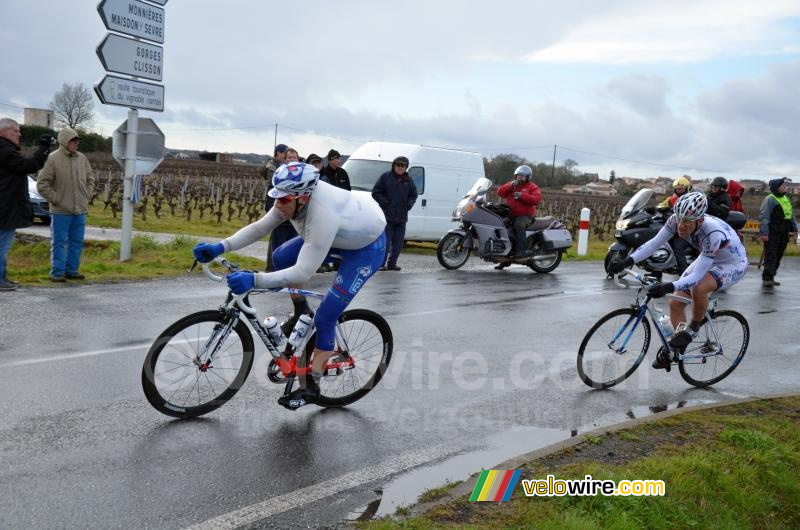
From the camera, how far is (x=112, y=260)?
14.5 metres

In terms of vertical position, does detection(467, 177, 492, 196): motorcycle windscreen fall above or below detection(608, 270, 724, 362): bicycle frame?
above

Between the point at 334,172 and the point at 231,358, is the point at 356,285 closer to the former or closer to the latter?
the point at 231,358

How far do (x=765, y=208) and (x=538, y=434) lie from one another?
13110 millimetres

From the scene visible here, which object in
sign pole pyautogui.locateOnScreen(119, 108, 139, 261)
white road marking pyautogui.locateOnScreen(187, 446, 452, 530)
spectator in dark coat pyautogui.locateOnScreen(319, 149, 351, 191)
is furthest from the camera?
spectator in dark coat pyautogui.locateOnScreen(319, 149, 351, 191)

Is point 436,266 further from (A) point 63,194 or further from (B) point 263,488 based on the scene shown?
(B) point 263,488

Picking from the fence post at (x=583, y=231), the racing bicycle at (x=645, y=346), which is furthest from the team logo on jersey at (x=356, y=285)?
the fence post at (x=583, y=231)

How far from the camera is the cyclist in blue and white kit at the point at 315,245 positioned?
566 cm

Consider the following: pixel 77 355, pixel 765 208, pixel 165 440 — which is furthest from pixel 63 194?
pixel 765 208

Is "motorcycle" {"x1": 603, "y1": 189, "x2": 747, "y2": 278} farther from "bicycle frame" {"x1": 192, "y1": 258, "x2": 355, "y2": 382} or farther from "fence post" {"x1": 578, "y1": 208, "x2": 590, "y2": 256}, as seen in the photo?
"bicycle frame" {"x1": 192, "y1": 258, "x2": 355, "y2": 382}

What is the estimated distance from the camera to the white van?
19.7 meters

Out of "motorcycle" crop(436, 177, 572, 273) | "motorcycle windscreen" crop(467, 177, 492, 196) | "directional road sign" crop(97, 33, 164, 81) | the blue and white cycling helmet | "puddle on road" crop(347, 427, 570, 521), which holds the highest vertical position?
"directional road sign" crop(97, 33, 164, 81)

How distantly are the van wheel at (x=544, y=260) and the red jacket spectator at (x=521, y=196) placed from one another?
0.85 meters

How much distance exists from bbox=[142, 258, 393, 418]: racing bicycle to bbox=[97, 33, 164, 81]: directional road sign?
8.73 m

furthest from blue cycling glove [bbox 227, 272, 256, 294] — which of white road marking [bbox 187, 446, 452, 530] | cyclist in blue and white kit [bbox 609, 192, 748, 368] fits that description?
cyclist in blue and white kit [bbox 609, 192, 748, 368]
